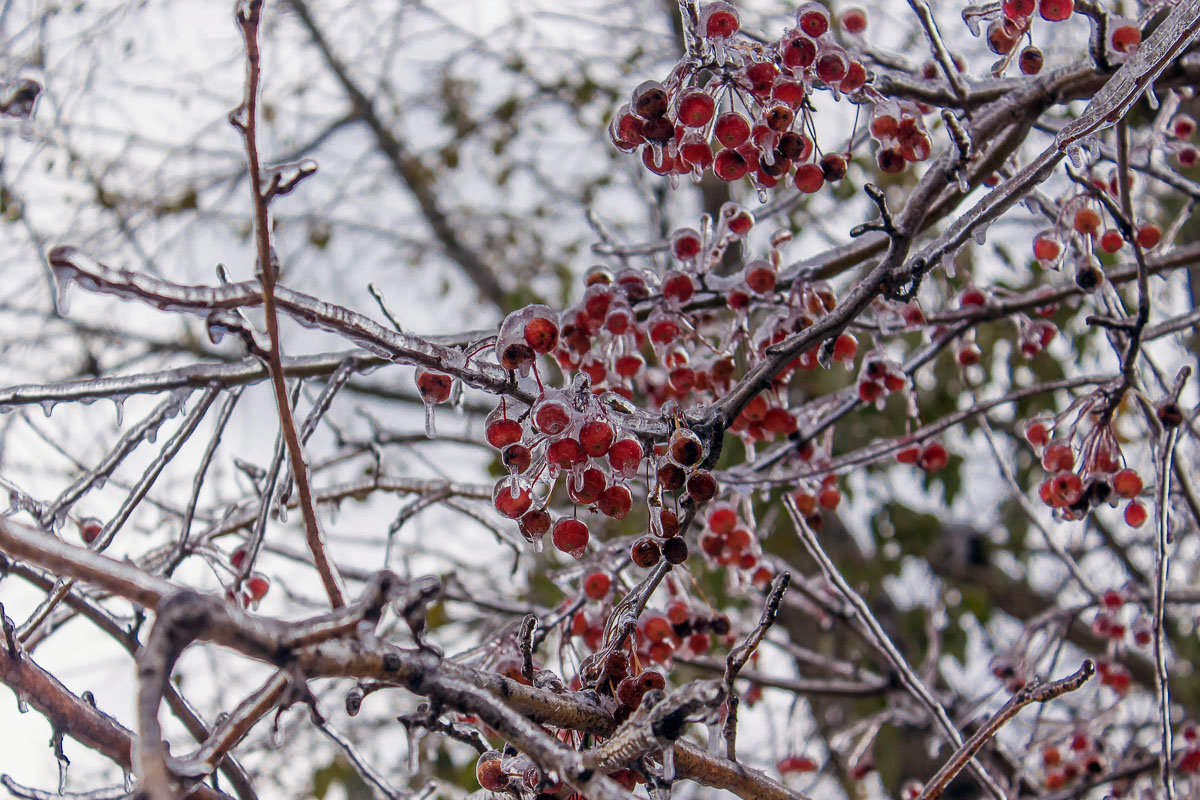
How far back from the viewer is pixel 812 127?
1.52 m

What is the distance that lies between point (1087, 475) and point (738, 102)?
1.01m

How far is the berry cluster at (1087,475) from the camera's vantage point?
176 centimetres

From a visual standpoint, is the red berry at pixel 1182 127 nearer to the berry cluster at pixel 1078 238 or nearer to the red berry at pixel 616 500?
the berry cluster at pixel 1078 238

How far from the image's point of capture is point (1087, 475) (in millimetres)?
1787

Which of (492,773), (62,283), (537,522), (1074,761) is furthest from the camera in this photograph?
(1074,761)

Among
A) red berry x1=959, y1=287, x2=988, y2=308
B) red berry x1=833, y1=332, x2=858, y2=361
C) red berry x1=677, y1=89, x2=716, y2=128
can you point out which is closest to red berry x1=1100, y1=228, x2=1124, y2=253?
red berry x1=959, y1=287, x2=988, y2=308

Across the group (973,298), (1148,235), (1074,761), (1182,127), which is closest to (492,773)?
(973,298)

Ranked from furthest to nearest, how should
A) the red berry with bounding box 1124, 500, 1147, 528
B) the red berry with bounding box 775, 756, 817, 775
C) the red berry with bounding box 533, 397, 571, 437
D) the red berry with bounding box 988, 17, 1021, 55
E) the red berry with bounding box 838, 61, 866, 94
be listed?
1. the red berry with bounding box 775, 756, 817, 775
2. the red berry with bounding box 1124, 500, 1147, 528
3. the red berry with bounding box 988, 17, 1021, 55
4. the red berry with bounding box 838, 61, 866, 94
5. the red berry with bounding box 533, 397, 571, 437

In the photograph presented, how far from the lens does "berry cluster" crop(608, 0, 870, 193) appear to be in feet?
4.62

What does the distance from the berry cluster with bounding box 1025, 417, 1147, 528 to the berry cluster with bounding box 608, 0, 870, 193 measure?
77 cm

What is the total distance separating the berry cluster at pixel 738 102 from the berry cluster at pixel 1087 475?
766 millimetres

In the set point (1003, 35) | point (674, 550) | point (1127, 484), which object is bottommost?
point (674, 550)

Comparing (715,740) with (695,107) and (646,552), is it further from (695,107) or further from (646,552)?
(695,107)

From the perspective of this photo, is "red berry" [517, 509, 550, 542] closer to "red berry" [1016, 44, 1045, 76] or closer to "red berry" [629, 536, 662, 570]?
"red berry" [629, 536, 662, 570]
